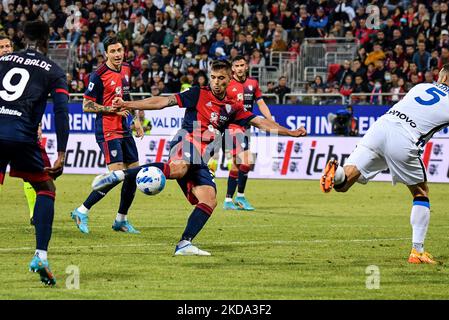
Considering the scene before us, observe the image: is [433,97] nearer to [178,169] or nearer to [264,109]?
[178,169]

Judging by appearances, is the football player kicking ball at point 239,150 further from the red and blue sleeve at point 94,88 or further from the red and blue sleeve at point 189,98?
the red and blue sleeve at point 189,98

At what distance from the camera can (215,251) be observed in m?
11.8

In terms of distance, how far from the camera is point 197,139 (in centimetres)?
1170

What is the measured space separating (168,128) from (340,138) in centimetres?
638

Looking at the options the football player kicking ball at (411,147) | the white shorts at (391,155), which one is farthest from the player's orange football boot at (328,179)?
the white shorts at (391,155)

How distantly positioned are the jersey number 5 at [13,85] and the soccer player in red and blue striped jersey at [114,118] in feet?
15.2

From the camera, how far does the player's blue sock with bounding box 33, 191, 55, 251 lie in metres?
9.02

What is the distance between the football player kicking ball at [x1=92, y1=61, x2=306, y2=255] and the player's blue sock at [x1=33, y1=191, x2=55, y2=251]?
7.02 ft

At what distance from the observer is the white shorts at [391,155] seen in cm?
1098

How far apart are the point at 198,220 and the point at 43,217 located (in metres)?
2.49

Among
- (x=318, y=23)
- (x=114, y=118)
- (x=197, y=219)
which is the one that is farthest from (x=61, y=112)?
(x=318, y=23)

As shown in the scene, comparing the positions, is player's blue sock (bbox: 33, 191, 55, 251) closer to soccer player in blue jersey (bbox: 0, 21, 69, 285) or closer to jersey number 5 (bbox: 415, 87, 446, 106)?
soccer player in blue jersey (bbox: 0, 21, 69, 285)
